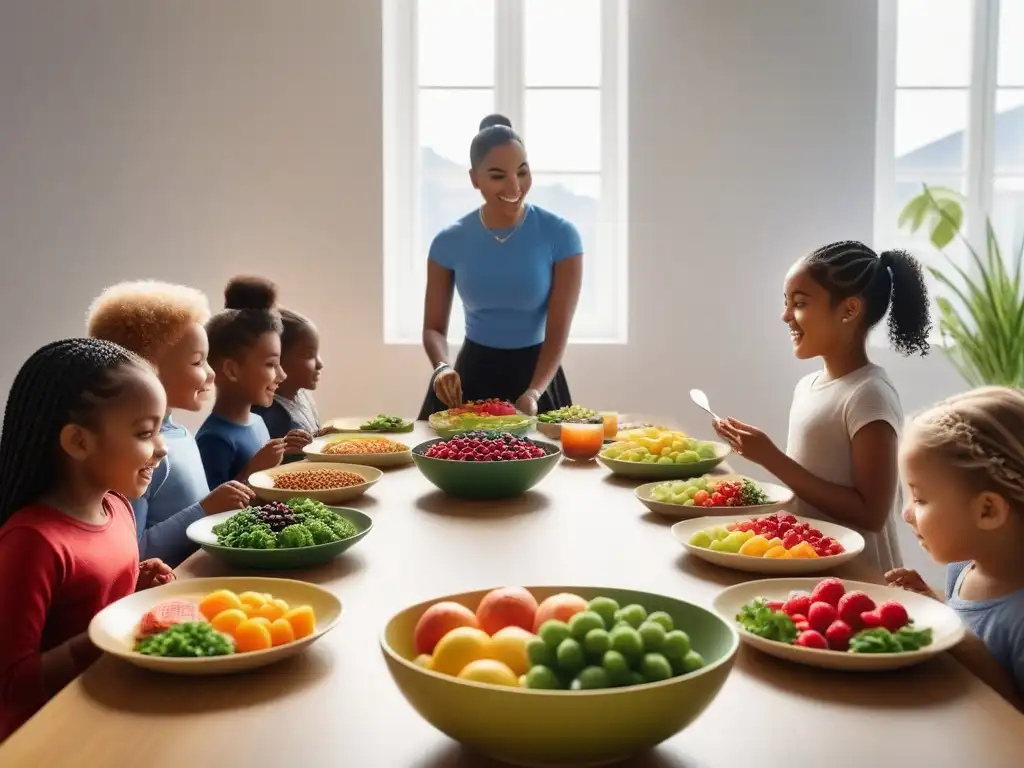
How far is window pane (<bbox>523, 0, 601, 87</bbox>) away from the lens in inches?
163

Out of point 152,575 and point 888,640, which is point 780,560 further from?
point 152,575

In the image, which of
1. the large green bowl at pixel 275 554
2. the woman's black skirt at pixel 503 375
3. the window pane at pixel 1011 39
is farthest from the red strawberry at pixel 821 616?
the window pane at pixel 1011 39

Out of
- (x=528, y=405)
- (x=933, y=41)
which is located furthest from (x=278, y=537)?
(x=933, y=41)

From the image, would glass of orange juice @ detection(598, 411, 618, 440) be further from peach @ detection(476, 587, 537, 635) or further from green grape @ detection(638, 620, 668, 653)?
green grape @ detection(638, 620, 668, 653)

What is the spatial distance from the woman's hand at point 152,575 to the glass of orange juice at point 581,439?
105 cm

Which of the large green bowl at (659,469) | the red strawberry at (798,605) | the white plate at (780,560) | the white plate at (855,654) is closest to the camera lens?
the white plate at (855,654)

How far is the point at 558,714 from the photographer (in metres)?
0.68

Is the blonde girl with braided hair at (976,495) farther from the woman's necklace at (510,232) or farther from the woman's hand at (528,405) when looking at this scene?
the woman's necklace at (510,232)

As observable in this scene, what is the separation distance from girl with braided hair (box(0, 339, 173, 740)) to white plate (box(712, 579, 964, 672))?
2.50ft

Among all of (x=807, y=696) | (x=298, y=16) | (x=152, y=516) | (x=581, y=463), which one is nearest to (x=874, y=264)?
(x=581, y=463)

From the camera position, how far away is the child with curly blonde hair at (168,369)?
67.8 inches

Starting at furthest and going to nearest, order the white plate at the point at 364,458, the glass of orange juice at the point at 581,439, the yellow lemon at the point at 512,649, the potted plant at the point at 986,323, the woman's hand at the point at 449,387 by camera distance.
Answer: the potted plant at the point at 986,323
the woman's hand at the point at 449,387
the glass of orange juice at the point at 581,439
the white plate at the point at 364,458
the yellow lemon at the point at 512,649

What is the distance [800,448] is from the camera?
199cm

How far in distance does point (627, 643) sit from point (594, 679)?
4 centimetres
